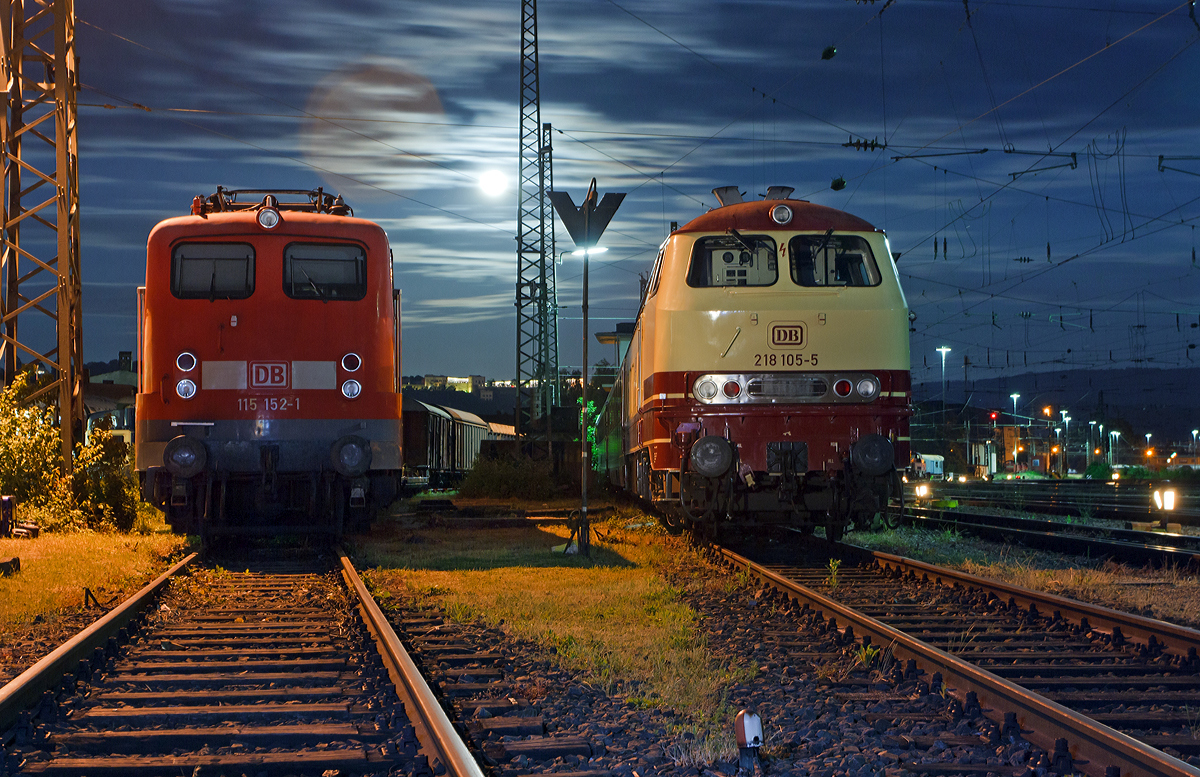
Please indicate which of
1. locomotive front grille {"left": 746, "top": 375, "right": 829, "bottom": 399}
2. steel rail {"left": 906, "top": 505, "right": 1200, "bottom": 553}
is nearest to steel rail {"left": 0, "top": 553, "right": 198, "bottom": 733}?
locomotive front grille {"left": 746, "top": 375, "right": 829, "bottom": 399}

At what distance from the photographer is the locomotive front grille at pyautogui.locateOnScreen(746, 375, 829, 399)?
1043 centimetres

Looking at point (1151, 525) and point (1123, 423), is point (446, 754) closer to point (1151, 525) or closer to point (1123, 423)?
point (1151, 525)

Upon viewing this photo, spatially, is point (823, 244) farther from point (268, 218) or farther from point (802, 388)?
point (268, 218)

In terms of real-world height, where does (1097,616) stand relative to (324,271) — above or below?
below

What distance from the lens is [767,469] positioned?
1040cm

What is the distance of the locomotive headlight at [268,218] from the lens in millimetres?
→ 11578

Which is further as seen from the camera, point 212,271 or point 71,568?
point 212,271

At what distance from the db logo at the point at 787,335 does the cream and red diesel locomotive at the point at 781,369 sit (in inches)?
0.4

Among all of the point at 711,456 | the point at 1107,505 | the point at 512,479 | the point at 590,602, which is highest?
the point at 711,456

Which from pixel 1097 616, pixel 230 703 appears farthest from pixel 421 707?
pixel 1097 616

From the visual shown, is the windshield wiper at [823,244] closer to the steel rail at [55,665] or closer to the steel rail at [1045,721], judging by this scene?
the steel rail at [1045,721]

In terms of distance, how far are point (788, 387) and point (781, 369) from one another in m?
0.19

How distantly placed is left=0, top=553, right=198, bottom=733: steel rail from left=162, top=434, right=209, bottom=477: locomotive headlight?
11.0 ft

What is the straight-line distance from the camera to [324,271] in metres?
11.9
